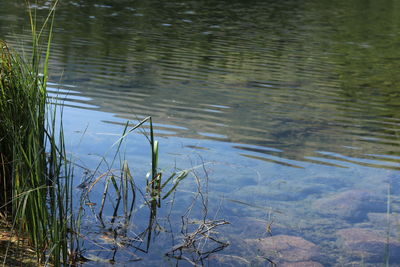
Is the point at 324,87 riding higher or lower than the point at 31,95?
lower

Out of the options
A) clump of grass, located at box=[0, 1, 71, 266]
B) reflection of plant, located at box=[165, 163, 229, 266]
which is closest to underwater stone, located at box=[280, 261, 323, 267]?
reflection of plant, located at box=[165, 163, 229, 266]

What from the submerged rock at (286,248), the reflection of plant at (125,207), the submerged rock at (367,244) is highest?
Result: the reflection of plant at (125,207)

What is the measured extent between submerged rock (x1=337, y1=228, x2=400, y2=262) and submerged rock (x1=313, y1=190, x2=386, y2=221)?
26cm

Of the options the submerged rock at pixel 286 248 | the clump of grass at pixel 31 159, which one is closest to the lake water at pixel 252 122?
the submerged rock at pixel 286 248

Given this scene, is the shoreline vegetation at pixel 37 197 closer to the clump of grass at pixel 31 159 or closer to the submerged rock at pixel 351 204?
the clump of grass at pixel 31 159

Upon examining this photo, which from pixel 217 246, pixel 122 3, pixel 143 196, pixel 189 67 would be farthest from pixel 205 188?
pixel 122 3

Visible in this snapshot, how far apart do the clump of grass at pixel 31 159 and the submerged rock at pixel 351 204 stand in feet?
6.11

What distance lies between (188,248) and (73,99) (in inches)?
153

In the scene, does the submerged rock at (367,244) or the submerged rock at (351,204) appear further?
the submerged rock at (351,204)

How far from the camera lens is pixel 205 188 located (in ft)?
13.3

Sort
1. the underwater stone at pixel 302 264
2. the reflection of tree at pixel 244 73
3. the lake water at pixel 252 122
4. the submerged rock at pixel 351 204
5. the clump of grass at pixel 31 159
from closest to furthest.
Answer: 1. the clump of grass at pixel 31 159
2. the underwater stone at pixel 302 264
3. the lake water at pixel 252 122
4. the submerged rock at pixel 351 204
5. the reflection of tree at pixel 244 73

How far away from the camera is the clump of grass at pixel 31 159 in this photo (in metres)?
2.57

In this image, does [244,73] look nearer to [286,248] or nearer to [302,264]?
[286,248]

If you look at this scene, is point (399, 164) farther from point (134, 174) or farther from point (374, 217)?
point (134, 174)
